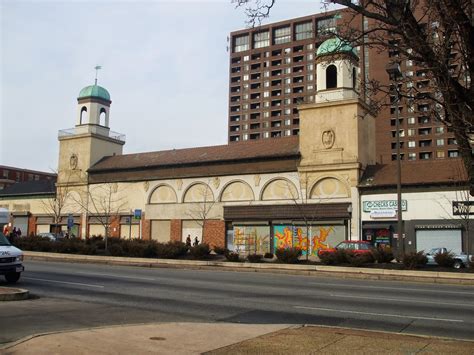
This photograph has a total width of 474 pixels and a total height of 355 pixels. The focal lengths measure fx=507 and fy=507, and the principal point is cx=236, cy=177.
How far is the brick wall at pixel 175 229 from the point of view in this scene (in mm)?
46594

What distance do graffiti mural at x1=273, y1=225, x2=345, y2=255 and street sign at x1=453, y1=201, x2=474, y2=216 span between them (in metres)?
8.20

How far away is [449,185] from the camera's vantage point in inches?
1384

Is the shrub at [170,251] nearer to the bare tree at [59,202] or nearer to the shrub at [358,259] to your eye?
the shrub at [358,259]

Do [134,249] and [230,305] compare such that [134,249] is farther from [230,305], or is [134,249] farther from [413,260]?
[230,305]

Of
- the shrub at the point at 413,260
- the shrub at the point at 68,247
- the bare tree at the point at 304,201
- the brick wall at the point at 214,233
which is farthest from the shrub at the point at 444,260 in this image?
the brick wall at the point at 214,233

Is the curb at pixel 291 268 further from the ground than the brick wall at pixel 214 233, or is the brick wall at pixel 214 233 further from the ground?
the brick wall at pixel 214 233

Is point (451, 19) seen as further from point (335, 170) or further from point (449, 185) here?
point (335, 170)

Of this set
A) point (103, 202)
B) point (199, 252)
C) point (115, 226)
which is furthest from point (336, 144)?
point (103, 202)

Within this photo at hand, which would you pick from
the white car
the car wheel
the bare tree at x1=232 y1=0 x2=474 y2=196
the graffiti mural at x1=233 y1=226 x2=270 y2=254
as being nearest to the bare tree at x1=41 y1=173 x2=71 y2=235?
the graffiti mural at x1=233 y1=226 x2=270 y2=254

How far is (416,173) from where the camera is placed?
38.1m

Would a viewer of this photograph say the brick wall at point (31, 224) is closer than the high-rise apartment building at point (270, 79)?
Yes

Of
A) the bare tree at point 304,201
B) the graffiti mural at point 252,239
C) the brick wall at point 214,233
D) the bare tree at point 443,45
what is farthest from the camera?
the brick wall at point 214,233

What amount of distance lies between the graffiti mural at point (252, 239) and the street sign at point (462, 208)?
47.5 feet

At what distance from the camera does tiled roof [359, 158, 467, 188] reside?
3631cm
